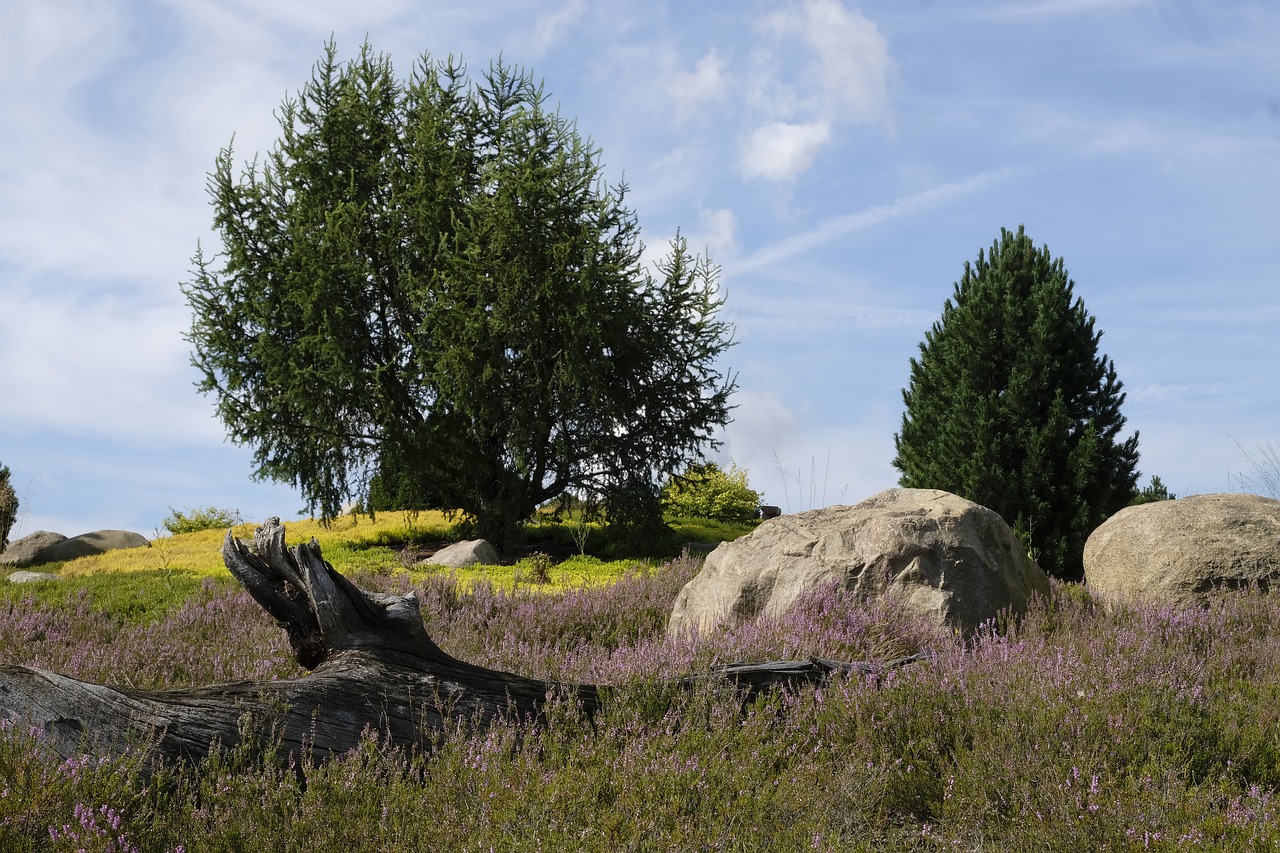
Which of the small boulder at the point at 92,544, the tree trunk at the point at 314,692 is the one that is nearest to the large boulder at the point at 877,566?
the tree trunk at the point at 314,692

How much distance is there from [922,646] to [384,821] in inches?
166

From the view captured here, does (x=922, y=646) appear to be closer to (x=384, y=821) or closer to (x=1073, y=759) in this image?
(x=1073, y=759)

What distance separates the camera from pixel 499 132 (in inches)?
651

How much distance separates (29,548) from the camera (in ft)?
61.8

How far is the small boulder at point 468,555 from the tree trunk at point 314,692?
8.88 m

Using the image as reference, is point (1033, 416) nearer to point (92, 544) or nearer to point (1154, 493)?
point (1154, 493)

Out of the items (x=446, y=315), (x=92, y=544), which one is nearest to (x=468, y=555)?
(x=446, y=315)

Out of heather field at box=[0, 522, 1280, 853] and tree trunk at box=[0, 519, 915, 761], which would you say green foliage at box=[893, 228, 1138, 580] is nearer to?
heather field at box=[0, 522, 1280, 853]

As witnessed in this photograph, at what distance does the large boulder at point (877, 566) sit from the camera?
702 centimetres

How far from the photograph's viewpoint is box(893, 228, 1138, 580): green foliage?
12.7 meters

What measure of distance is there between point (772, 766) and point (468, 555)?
10.5 metres

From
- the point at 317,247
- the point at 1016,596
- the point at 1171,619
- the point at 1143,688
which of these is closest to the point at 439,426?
the point at 317,247

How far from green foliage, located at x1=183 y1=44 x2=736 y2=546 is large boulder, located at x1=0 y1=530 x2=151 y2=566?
5.49 meters

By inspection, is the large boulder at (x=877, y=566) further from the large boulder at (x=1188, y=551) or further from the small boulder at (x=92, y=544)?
the small boulder at (x=92, y=544)
